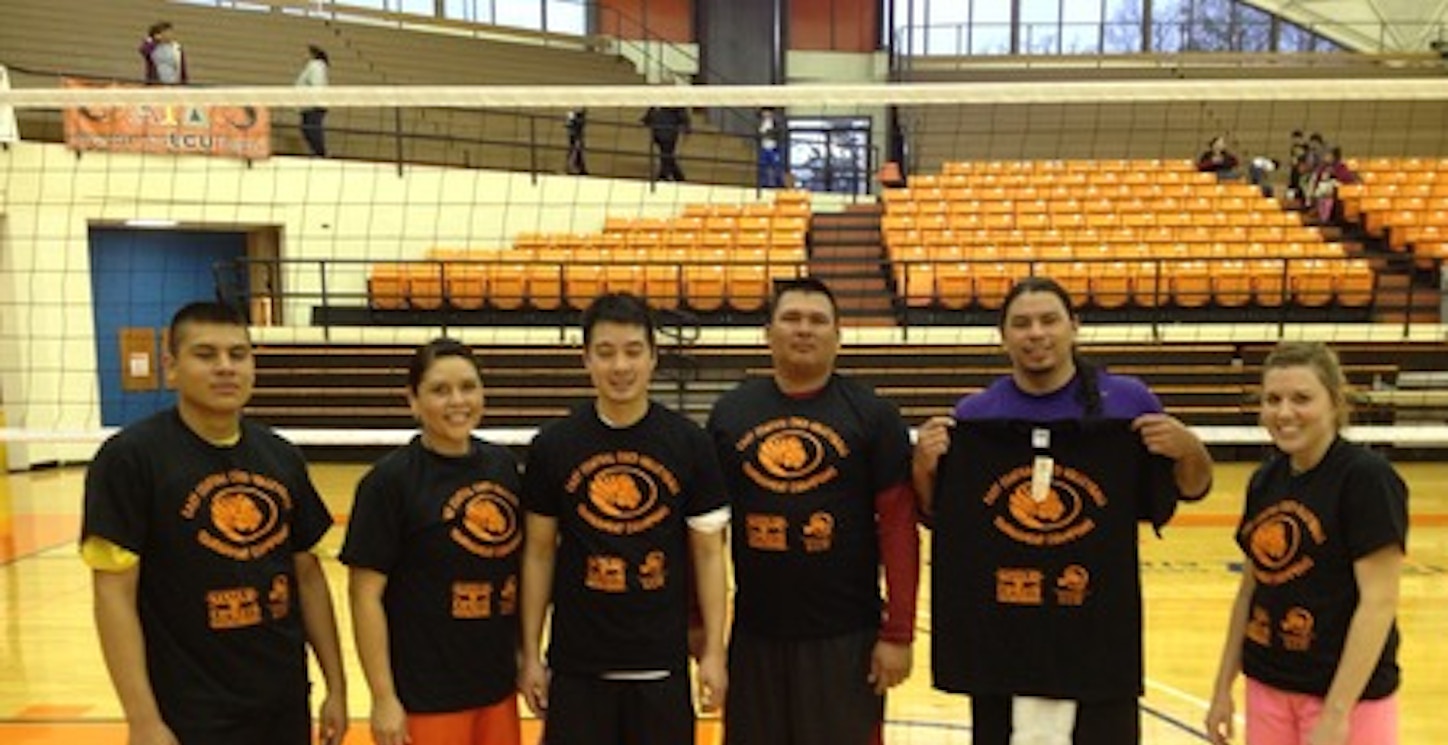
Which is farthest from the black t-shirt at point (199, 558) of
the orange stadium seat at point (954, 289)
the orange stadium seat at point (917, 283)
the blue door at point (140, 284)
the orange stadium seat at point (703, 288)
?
the blue door at point (140, 284)

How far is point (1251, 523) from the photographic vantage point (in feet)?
8.39

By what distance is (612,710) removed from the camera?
2621mm

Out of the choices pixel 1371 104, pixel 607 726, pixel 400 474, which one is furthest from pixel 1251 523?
pixel 1371 104

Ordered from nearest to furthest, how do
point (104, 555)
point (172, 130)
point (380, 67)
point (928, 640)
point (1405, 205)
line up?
1. point (104, 555)
2. point (928, 640)
3. point (172, 130)
4. point (1405, 205)
5. point (380, 67)

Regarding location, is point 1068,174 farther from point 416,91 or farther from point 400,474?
point 400,474

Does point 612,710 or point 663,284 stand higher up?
point 663,284

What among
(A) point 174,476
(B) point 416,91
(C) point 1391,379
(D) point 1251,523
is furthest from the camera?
(C) point 1391,379

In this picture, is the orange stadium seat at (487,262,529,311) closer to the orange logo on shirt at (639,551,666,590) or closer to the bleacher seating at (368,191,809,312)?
the bleacher seating at (368,191,809,312)

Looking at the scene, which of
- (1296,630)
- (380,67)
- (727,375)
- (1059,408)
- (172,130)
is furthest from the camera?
(380,67)

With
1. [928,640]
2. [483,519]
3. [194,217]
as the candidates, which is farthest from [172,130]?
[483,519]

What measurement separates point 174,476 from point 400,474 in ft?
1.61

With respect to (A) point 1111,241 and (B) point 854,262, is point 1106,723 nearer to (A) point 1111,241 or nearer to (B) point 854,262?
(B) point 854,262

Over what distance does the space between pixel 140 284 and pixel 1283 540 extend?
466 inches

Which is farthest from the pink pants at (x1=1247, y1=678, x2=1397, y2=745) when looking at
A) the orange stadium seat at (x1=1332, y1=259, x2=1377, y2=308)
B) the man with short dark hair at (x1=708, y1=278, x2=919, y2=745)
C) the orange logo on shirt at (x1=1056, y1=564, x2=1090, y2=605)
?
the orange stadium seat at (x1=1332, y1=259, x2=1377, y2=308)
